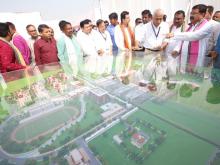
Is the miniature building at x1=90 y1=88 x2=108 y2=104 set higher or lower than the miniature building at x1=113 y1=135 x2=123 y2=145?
higher

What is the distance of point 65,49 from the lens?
108 inches

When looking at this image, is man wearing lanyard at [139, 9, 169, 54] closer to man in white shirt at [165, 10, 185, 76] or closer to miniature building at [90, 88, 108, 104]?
man in white shirt at [165, 10, 185, 76]

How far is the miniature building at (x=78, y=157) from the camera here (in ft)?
2.56

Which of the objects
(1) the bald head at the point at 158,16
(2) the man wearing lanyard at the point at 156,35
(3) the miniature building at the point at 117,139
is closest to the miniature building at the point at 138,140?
(3) the miniature building at the point at 117,139

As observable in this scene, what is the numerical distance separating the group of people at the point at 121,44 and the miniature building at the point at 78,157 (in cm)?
127

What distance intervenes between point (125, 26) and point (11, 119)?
8.66 feet

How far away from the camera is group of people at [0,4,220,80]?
217cm

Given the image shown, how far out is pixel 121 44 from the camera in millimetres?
3289

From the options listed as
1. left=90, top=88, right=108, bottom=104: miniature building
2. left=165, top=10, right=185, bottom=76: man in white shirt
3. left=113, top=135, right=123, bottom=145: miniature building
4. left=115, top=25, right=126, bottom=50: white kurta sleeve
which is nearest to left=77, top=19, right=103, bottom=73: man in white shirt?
left=115, top=25, right=126, bottom=50: white kurta sleeve

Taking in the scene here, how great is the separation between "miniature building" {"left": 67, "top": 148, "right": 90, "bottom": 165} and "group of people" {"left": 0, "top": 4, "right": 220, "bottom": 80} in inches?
50.0

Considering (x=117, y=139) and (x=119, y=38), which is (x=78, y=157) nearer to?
(x=117, y=139)

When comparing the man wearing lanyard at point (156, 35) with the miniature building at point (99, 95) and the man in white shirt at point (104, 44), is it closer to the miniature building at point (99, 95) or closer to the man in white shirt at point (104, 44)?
the man in white shirt at point (104, 44)

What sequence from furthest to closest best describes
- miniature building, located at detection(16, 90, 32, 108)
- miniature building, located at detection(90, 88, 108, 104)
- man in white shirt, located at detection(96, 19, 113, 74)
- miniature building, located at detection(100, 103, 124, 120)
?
man in white shirt, located at detection(96, 19, 113, 74) < miniature building, located at detection(16, 90, 32, 108) < miniature building, located at detection(90, 88, 108, 104) < miniature building, located at detection(100, 103, 124, 120)

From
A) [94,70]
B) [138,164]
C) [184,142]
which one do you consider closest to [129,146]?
[138,164]
